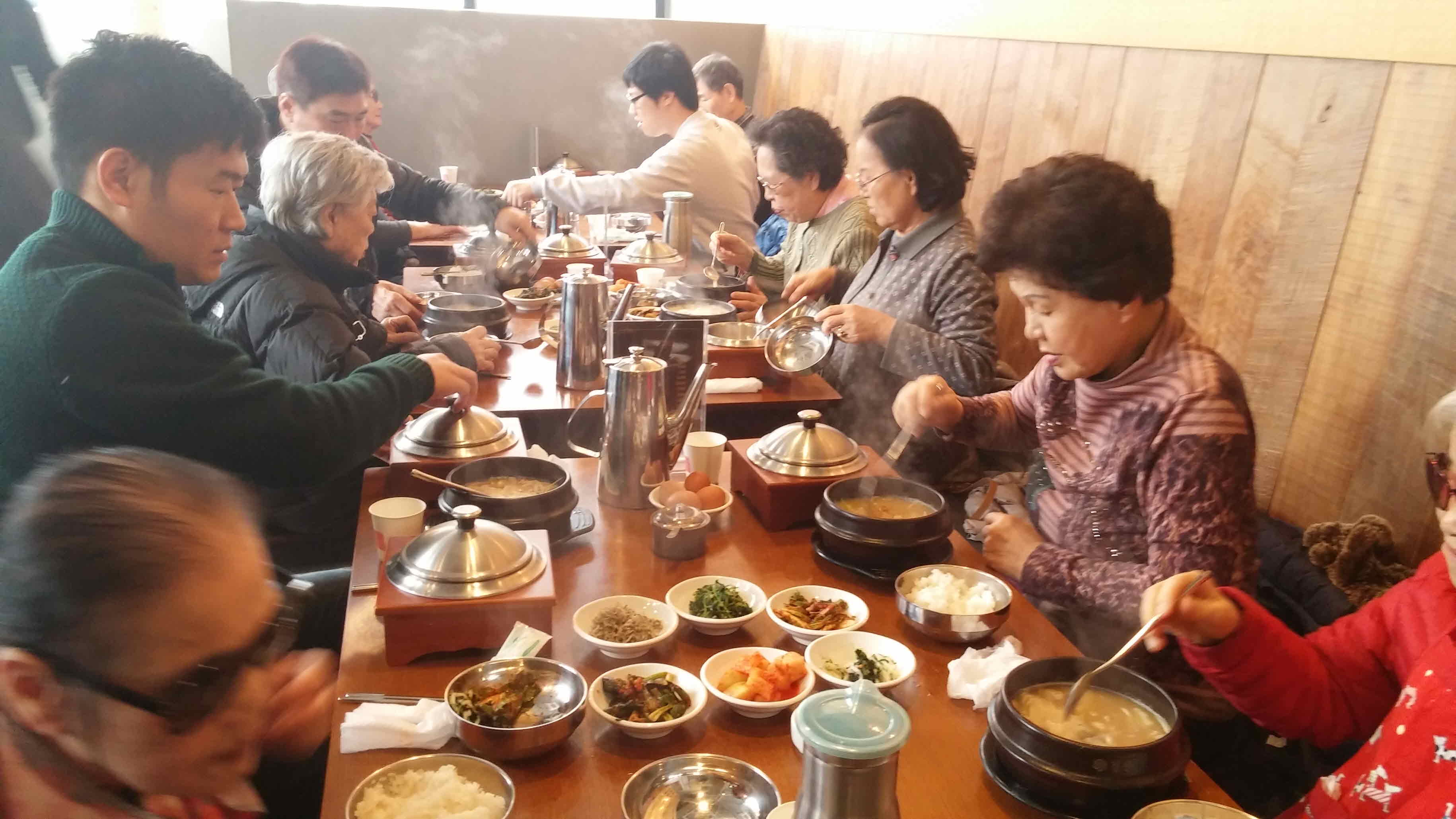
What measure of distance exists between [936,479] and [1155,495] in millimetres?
1159

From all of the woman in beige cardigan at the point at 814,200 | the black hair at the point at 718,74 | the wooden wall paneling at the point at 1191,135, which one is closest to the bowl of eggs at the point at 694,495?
the wooden wall paneling at the point at 1191,135

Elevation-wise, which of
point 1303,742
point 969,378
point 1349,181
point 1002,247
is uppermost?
point 1349,181

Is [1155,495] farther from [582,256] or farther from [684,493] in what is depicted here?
[582,256]

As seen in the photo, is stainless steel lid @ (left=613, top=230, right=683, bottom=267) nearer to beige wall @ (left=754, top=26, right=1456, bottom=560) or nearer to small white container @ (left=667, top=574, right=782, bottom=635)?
beige wall @ (left=754, top=26, right=1456, bottom=560)

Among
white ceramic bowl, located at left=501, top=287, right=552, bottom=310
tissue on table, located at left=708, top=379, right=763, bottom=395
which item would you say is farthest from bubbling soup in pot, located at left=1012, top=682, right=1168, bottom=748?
white ceramic bowl, located at left=501, top=287, right=552, bottom=310

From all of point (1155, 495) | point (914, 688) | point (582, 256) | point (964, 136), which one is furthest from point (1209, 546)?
point (582, 256)

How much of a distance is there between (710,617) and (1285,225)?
1911 millimetres

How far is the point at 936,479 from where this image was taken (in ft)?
9.33

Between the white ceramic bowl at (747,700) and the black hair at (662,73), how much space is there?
3832 millimetres

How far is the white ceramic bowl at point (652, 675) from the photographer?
132 centimetres

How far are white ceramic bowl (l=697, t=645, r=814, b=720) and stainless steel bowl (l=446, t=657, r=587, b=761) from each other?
7.6 inches

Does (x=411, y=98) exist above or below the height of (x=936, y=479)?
above

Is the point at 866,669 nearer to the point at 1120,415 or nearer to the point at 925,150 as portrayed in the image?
the point at 1120,415

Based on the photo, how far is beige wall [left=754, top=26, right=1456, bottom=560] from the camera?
6.97 ft
